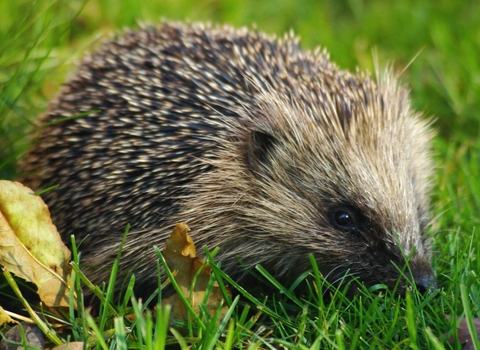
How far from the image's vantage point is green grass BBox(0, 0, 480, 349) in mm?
2830

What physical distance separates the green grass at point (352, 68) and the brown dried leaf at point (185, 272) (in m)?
0.12

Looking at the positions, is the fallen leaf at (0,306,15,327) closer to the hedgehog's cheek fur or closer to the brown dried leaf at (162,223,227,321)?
the brown dried leaf at (162,223,227,321)

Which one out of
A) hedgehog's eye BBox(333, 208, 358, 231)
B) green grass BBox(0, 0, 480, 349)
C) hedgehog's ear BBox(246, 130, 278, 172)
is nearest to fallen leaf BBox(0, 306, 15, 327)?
green grass BBox(0, 0, 480, 349)

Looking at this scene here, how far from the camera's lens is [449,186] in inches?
170

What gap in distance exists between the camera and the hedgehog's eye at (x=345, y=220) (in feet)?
10.9

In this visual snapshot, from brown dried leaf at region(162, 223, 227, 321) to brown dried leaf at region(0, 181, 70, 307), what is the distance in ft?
1.65

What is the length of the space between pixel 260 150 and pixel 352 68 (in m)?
2.56

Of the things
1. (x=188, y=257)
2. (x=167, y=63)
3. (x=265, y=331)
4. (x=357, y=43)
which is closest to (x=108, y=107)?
(x=167, y=63)

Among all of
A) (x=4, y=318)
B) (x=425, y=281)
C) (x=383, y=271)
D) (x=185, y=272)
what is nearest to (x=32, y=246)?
(x=4, y=318)

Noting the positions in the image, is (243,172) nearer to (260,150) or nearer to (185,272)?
(260,150)

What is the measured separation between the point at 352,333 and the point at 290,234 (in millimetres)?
739

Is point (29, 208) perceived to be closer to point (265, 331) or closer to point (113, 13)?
point (265, 331)

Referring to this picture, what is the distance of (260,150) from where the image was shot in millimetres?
3570

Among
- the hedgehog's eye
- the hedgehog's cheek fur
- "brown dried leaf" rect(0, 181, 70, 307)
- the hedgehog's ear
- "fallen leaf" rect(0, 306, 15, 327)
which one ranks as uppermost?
the hedgehog's ear
